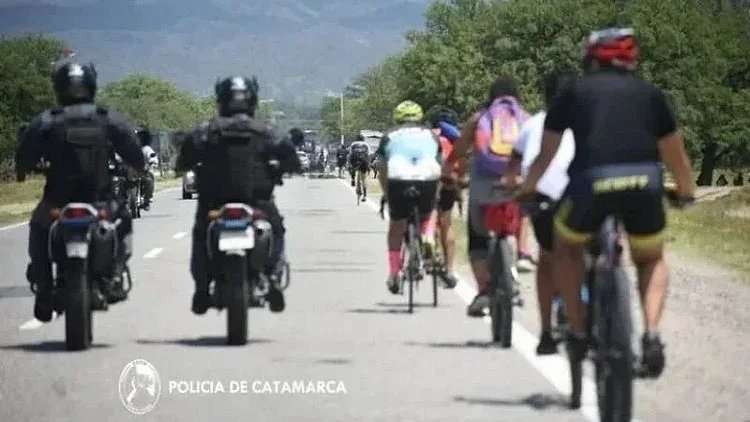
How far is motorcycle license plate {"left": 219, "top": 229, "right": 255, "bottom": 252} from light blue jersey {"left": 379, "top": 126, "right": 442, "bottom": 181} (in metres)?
3.39

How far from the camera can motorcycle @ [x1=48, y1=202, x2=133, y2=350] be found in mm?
12312

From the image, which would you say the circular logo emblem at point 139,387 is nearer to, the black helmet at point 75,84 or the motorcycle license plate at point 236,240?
the motorcycle license plate at point 236,240

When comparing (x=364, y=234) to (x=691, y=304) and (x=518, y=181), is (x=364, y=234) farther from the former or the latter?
(x=518, y=181)

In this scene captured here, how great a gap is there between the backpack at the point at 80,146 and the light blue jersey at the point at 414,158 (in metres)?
3.65

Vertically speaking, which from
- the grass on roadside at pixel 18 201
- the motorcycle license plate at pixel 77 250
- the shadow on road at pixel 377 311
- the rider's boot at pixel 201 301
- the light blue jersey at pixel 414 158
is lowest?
the grass on roadside at pixel 18 201

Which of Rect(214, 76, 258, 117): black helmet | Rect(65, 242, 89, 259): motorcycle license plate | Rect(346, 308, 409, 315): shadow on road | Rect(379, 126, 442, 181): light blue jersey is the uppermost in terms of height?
Rect(214, 76, 258, 117): black helmet

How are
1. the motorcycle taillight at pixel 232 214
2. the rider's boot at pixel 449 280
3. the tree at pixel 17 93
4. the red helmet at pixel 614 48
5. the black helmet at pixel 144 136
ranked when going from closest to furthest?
the red helmet at pixel 614 48, the motorcycle taillight at pixel 232 214, the black helmet at pixel 144 136, the rider's boot at pixel 449 280, the tree at pixel 17 93

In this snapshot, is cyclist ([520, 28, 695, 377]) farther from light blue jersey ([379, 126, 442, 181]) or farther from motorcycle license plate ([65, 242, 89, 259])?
light blue jersey ([379, 126, 442, 181])

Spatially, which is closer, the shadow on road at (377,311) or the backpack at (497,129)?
the backpack at (497,129)

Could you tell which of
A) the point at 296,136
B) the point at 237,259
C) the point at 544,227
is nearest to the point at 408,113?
the point at 296,136

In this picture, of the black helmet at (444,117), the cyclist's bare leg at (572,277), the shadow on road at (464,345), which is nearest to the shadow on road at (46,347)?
the shadow on road at (464,345)

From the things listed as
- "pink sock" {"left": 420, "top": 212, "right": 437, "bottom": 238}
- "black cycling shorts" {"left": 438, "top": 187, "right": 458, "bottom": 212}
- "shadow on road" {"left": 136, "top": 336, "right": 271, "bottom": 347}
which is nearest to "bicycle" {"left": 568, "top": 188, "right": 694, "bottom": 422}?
"shadow on road" {"left": 136, "top": 336, "right": 271, "bottom": 347}

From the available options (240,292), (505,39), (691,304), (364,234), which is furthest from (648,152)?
(505,39)

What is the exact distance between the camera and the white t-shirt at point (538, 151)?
448 inches
